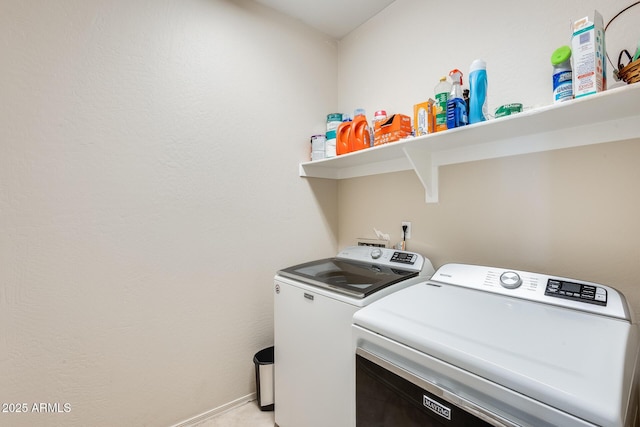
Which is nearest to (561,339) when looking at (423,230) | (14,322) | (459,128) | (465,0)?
(459,128)

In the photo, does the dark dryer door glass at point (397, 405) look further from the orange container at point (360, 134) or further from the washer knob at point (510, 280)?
the orange container at point (360, 134)

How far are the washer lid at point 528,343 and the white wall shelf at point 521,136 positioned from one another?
69 centimetres

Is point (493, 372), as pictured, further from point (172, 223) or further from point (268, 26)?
point (268, 26)

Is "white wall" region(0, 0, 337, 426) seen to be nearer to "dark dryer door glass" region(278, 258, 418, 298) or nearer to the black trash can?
the black trash can

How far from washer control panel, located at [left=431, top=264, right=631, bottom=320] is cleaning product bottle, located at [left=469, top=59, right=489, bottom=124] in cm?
67

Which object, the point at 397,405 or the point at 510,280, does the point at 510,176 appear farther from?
the point at 397,405

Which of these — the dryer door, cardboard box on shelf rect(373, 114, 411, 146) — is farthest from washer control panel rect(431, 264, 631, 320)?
cardboard box on shelf rect(373, 114, 411, 146)

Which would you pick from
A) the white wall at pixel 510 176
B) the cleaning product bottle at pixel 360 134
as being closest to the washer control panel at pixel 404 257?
the white wall at pixel 510 176

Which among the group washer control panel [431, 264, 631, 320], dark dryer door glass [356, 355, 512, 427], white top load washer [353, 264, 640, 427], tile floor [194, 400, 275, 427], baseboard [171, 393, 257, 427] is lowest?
tile floor [194, 400, 275, 427]

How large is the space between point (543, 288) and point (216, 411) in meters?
1.85

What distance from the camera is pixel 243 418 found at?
170cm

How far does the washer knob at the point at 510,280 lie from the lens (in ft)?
3.51

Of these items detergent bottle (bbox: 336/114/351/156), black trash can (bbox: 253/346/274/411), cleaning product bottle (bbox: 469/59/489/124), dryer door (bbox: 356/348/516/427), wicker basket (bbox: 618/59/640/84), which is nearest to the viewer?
dryer door (bbox: 356/348/516/427)

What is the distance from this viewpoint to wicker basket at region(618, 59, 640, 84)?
2.85 ft
